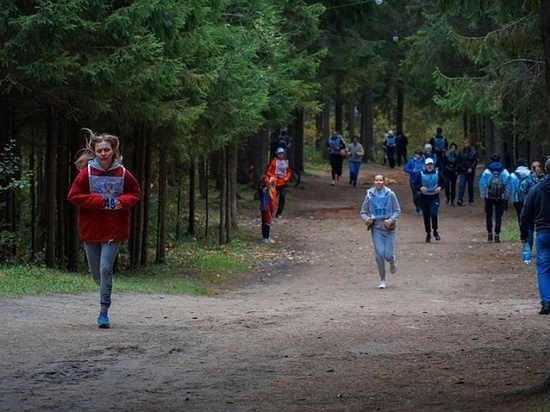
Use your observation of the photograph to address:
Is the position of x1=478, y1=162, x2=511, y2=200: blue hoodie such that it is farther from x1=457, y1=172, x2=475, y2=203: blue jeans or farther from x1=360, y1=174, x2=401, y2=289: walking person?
x1=457, y1=172, x2=475, y2=203: blue jeans

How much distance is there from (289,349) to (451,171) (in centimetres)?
2895

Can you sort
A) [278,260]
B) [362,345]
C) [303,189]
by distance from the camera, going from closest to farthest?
[362,345], [278,260], [303,189]

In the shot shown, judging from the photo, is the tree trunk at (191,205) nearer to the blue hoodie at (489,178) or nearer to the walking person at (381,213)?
the blue hoodie at (489,178)

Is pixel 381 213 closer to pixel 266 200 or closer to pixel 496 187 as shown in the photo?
pixel 496 187

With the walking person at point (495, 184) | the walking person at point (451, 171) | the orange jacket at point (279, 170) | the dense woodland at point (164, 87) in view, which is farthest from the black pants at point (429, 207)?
the walking person at point (451, 171)

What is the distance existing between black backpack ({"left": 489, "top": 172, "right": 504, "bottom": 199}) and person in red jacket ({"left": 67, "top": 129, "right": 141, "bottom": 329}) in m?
16.1

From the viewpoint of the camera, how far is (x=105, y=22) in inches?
618

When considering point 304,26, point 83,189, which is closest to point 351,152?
point 304,26

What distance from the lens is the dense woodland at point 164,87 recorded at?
15805 mm

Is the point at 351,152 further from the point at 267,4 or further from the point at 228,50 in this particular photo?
the point at 228,50

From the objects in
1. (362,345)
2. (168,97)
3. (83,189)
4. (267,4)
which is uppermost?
(267,4)

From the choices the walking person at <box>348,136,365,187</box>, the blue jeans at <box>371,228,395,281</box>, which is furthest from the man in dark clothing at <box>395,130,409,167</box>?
the blue jeans at <box>371,228,395,281</box>

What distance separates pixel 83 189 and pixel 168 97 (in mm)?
7378

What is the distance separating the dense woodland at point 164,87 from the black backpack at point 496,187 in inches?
64.5
